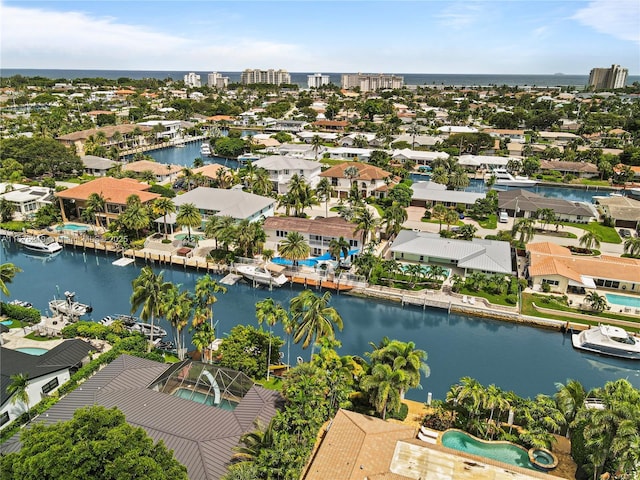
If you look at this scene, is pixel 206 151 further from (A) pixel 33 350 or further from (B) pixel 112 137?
(A) pixel 33 350

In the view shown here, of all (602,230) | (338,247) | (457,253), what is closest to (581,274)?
(457,253)

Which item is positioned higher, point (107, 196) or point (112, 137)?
point (112, 137)

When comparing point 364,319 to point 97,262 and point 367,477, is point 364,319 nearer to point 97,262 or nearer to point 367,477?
point 367,477

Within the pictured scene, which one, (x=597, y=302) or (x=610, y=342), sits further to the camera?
(x=597, y=302)

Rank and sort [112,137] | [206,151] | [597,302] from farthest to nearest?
[206,151] < [112,137] < [597,302]

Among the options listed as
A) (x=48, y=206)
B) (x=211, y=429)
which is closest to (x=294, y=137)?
(x=48, y=206)
